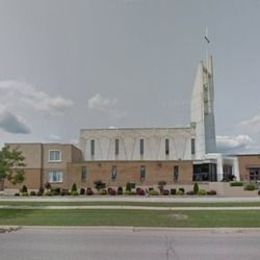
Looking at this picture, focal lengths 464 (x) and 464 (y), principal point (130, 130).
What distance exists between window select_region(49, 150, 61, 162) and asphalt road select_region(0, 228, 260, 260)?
46591 mm

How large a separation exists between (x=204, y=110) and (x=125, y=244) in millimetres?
70622

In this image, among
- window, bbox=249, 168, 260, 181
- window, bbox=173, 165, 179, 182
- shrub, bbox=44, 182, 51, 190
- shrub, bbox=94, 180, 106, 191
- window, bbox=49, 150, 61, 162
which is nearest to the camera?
shrub, bbox=94, 180, 106, 191

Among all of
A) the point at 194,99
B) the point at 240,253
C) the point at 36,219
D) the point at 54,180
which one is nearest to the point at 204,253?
the point at 240,253

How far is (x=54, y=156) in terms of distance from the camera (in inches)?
2436

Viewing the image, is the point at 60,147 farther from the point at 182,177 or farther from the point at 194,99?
the point at 194,99

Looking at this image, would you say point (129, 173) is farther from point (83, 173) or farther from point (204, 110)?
point (204, 110)

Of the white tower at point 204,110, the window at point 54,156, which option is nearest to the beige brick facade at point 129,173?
the window at point 54,156

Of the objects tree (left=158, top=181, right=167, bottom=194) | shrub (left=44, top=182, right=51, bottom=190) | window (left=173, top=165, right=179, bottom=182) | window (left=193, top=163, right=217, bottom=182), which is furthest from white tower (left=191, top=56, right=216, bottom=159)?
shrub (left=44, top=182, right=51, bottom=190)

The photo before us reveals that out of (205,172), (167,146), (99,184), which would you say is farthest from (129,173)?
(167,146)

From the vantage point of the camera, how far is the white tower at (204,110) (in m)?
79.5

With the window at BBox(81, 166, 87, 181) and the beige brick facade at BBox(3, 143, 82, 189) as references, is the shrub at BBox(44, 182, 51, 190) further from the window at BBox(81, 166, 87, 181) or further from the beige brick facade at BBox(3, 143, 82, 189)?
the window at BBox(81, 166, 87, 181)

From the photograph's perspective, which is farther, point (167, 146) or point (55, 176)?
point (167, 146)

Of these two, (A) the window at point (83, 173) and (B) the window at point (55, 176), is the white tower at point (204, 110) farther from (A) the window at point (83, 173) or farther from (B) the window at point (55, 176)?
(B) the window at point (55, 176)

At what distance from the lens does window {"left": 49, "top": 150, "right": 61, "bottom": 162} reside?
6169 centimetres
